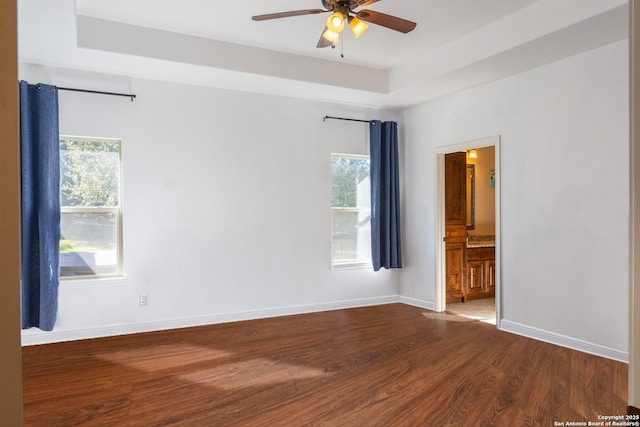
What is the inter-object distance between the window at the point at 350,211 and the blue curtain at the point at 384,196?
20cm

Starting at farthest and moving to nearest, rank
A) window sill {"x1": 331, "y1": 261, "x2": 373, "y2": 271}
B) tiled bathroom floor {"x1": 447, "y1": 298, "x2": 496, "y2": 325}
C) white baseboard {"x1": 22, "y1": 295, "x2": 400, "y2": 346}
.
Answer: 1. window sill {"x1": 331, "y1": 261, "x2": 373, "y2": 271}
2. tiled bathroom floor {"x1": 447, "y1": 298, "x2": 496, "y2": 325}
3. white baseboard {"x1": 22, "y1": 295, "x2": 400, "y2": 346}

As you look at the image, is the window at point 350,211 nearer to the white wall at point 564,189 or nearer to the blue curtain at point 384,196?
the blue curtain at point 384,196

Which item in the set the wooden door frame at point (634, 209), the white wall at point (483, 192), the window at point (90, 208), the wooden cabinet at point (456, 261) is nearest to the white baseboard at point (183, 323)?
the window at point (90, 208)

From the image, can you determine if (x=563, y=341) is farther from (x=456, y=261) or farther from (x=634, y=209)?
(x=634, y=209)

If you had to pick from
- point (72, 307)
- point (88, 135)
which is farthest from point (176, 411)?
point (88, 135)

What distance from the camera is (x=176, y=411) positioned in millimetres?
2453

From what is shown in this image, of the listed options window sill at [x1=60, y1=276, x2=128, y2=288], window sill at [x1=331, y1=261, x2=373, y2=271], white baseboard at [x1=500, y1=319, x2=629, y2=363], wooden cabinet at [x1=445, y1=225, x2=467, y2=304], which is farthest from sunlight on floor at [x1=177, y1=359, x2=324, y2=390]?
wooden cabinet at [x1=445, y1=225, x2=467, y2=304]

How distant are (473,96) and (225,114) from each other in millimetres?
2809

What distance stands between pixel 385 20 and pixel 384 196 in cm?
283

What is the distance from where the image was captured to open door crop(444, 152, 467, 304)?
530cm

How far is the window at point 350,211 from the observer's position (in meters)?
5.20

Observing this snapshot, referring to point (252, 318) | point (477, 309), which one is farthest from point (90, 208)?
point (477, 309)

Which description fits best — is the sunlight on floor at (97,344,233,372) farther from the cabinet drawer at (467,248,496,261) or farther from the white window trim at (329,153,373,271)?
the cabinet drawer at (467,248,496,261)

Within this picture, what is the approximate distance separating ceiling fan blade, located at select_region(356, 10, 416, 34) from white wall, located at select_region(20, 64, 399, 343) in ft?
7.33
